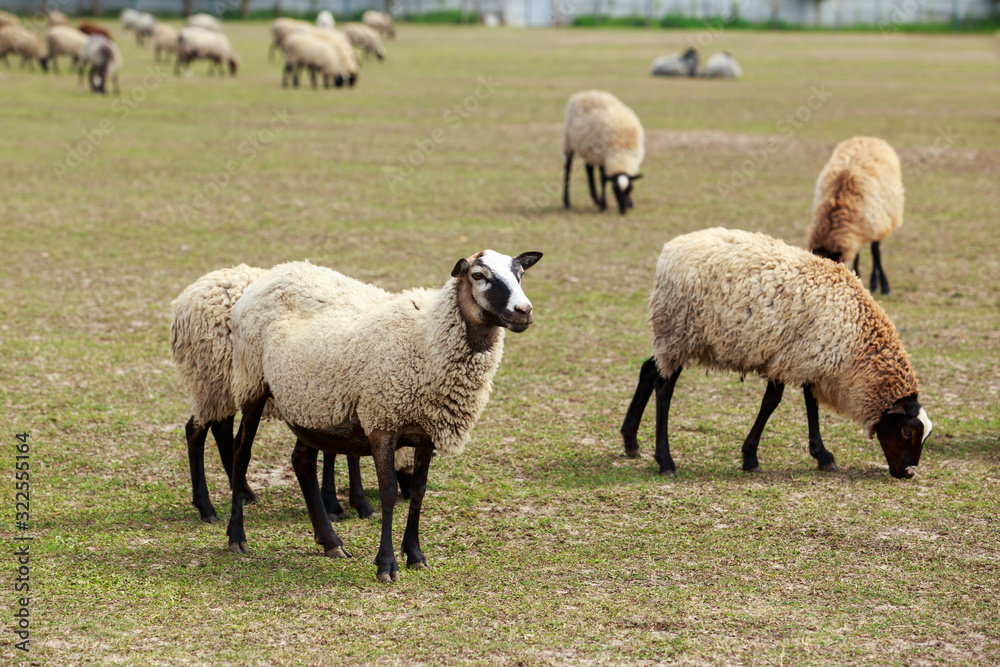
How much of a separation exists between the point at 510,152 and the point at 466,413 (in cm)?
1707

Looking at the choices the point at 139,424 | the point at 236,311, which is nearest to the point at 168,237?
the point at 139,424

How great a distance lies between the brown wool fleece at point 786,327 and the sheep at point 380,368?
2.09m

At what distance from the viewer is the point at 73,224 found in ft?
49.4

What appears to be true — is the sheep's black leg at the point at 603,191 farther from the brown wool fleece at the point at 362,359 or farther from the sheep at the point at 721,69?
the sheep at the point at 721,69

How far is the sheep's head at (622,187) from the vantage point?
1658 cm

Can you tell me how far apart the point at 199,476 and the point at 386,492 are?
1583 millimetres

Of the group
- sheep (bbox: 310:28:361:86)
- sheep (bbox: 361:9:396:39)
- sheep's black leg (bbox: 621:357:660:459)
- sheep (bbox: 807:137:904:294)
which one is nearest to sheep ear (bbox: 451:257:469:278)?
sheep's black leg (bbox: 621:357:660:459)

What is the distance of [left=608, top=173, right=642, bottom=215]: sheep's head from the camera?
16.6 meters

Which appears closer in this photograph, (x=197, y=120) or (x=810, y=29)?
(x=197, y=120)

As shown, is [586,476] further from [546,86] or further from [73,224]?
[546,86]

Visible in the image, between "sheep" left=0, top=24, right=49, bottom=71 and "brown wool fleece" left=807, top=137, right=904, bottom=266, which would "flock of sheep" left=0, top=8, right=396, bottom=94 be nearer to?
"sheep" left=0, top=24, right=49, bottom=71
